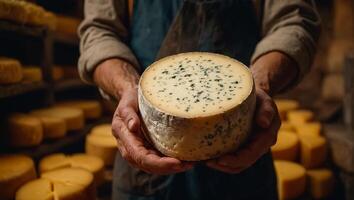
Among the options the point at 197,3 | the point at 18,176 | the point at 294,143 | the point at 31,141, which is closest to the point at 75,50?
the point at 31,141

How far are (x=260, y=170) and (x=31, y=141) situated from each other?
1099 mm

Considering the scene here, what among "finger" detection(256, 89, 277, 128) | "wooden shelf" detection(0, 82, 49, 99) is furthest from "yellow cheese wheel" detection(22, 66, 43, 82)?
"finger" detection(256, 89, 277, 128)

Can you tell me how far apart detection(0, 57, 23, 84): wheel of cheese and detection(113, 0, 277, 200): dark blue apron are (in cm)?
77

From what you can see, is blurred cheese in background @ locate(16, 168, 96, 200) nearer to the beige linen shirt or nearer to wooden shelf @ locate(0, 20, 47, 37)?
the beige linen shirt

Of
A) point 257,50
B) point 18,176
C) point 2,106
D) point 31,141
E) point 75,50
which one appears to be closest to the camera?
point 257,50

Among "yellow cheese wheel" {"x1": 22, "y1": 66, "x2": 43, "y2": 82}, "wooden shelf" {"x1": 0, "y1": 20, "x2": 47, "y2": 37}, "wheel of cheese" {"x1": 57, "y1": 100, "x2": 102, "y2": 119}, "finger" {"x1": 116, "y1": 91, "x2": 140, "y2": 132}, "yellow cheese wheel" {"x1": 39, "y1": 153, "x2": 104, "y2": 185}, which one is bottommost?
"wheel of cheese" {"x1": 57, "y1": 100, "x2": 102, "y2": 119}

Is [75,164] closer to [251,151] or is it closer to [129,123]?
[129,123]

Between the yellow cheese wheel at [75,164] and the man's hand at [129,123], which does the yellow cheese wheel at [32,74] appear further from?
the man's hand at [129,123]

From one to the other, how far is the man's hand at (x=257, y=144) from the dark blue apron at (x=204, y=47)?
282mm

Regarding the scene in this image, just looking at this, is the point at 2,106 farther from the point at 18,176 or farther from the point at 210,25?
the point at 210,25

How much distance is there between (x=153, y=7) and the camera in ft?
3.55

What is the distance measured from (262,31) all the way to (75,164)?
1.07 meters

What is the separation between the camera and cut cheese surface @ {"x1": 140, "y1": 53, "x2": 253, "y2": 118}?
737 millimetres

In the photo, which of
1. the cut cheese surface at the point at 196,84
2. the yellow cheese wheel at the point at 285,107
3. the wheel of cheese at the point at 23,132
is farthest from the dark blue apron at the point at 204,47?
the yellow cheese wheel at the point at 285,107
